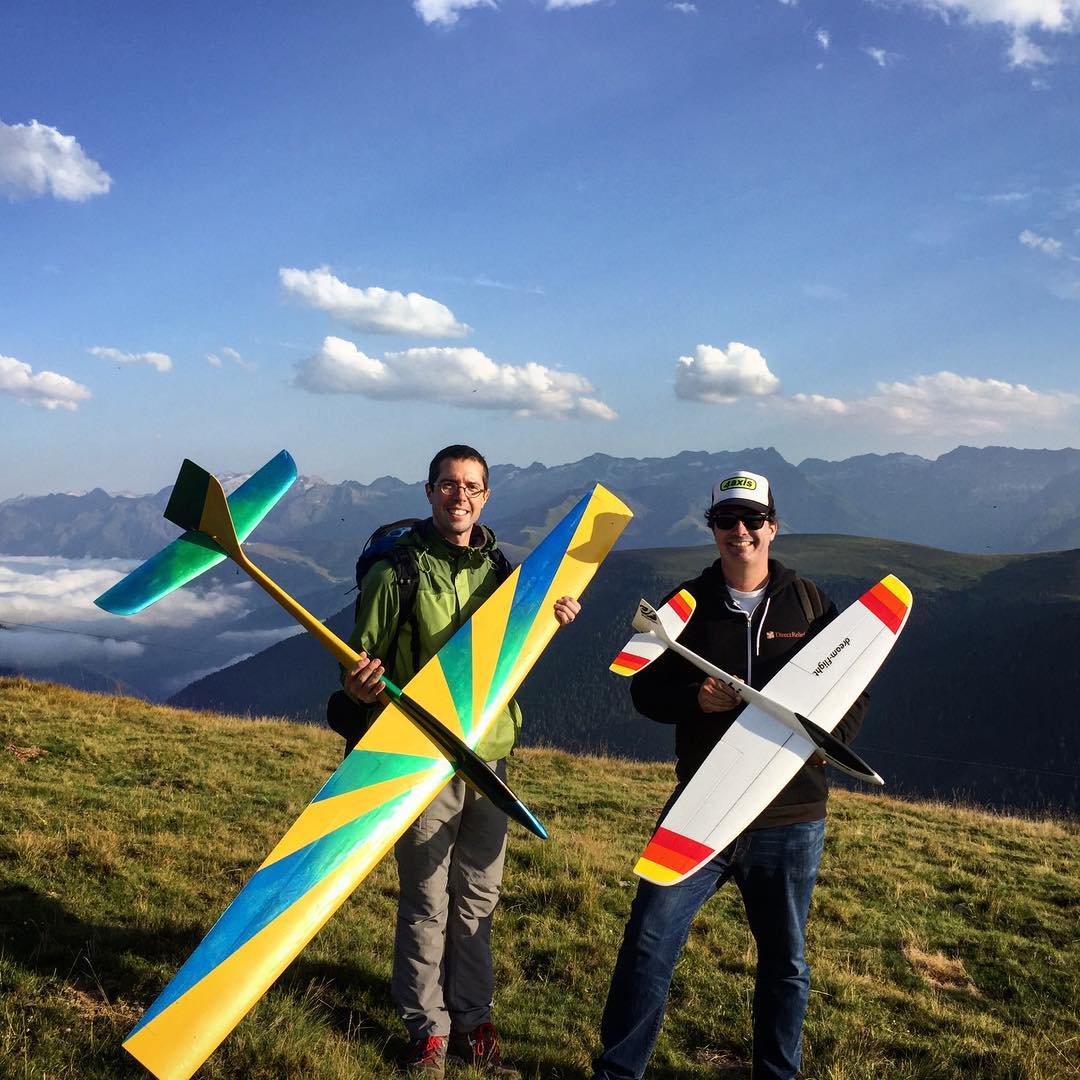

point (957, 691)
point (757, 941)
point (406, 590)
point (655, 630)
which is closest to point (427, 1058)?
point (757, 941)

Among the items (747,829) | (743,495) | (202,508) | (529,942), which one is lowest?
(529,942)

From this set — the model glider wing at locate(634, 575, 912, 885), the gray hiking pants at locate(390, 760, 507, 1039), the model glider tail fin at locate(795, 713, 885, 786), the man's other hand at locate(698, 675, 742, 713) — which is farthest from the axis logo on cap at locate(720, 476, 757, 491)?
the gray hiking pants at locate(390, 760, 507, 1039)

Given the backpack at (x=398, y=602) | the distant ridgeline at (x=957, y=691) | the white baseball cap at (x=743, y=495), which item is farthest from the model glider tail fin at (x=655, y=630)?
the distant ridgeline at (x=957, y=691)

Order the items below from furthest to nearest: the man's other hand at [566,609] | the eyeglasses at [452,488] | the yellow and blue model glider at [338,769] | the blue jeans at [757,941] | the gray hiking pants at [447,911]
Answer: the man's other hand at [566,609], the eyeglasses at [452,488], the gray hiking pants at [447,911], the blue jeans at [757,941], the yellow and blue model glider at [338,769]

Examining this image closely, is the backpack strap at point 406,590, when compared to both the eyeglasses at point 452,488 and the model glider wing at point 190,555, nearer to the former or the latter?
the eyeglasses at point 452,488

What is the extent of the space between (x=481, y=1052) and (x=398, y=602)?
101 inches

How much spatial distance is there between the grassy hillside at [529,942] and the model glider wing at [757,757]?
1.65 metres

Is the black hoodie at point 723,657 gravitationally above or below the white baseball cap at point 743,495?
below

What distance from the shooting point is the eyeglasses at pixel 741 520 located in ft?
13.6

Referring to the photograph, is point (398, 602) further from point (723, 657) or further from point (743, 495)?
point (743, 495)

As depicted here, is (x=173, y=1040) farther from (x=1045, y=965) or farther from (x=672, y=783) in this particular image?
(x=672, y=783)

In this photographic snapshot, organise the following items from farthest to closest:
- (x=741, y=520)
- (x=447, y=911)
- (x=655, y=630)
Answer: (x=655, y=630) < (x=447, y=911) < (x=741, y=520)

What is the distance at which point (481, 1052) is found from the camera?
13.8 ft

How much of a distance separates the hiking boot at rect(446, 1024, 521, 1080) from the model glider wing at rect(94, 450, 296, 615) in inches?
126
